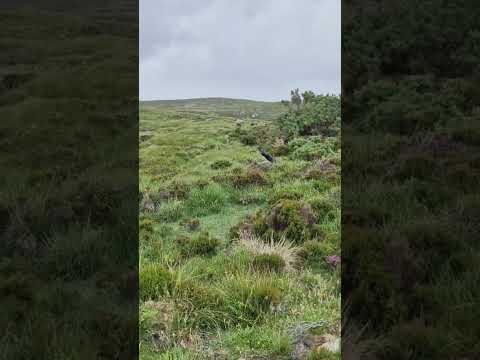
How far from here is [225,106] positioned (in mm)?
5754

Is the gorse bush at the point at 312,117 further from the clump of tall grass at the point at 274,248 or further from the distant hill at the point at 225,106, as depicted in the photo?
the clump of tall grass at the point at 274,248

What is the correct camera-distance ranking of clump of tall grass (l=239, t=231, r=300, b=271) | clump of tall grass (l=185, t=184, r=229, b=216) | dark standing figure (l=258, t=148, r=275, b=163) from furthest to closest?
dark standing figure (l=258, t=148, r=275, b=163)
clump of tall grass (l=185, t=184, r=229, b=216)
clump of tall grass (l=239, t=231, r=300, b=271)

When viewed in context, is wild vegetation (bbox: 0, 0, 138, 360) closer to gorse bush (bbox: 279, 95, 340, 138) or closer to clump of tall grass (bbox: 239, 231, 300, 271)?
clump of tall grass (bbox: 239, 231, 300, 271)

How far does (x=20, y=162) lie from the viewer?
567cm

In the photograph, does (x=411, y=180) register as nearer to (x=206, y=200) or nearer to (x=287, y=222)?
(x=287, y=222)

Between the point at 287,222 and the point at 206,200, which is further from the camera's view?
the point at 206,200

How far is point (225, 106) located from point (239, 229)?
1.63 metres

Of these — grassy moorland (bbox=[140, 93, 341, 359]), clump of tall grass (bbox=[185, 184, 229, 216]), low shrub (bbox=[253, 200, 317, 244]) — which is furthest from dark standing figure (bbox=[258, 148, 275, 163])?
low shrub (bbox=[253, 200, 317, 244])

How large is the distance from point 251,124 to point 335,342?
305 cm

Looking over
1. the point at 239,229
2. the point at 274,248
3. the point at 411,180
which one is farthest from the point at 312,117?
the point at 274,248

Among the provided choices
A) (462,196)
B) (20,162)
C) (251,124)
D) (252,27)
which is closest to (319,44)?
(252,27)

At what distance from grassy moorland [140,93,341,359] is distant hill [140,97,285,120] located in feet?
0.05

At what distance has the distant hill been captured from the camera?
562 cm

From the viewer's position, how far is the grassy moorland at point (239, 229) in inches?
149
